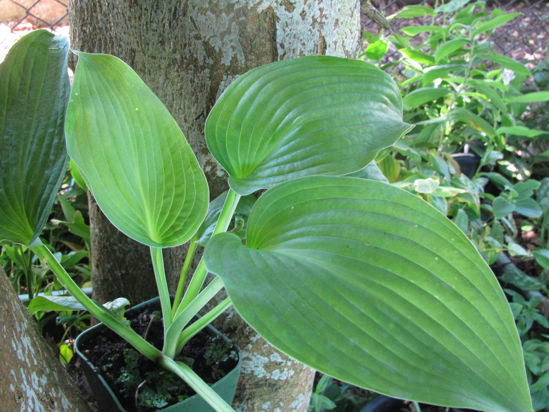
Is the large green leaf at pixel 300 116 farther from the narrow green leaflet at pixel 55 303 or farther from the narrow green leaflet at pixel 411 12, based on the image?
the narrow green leaflet at pixel 411 12

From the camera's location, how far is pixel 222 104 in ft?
1.87

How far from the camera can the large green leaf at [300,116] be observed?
21.7 inches

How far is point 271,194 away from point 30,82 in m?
0.32

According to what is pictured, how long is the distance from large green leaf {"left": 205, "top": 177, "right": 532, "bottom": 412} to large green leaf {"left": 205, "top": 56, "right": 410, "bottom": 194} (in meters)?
0.11

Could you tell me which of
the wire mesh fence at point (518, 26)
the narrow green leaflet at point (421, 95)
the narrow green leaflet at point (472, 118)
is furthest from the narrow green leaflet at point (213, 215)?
the wire mesh fence at point (518, 26)

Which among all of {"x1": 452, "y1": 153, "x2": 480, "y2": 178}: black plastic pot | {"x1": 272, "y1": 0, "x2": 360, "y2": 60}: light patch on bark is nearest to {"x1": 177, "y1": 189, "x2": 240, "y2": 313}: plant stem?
{"x1": 272, "y1": 0, "x2": 360, "y2": 60}: light patch on bark

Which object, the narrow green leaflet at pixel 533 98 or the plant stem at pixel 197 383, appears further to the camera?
the narrow green leaflet at pixel 533 98

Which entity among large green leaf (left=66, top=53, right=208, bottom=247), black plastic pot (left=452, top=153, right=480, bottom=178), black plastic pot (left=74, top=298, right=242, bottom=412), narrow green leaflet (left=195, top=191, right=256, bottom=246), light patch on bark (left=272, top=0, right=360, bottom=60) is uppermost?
light patch on bark (left=272, top=0, right=360, bottom=60)

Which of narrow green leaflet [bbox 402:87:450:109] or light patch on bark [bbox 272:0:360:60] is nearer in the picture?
light patch on bark [bbox 272:0:360:60]

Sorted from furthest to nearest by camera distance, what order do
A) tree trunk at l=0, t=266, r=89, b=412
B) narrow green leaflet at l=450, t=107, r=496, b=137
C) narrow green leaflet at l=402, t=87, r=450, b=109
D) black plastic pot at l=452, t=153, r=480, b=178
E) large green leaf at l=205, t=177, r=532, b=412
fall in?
1. black plastic pot at l=452, t=153, r=480, b=178
2. narrow green leaflet at l=450, t=107, r=496, b=137
3. narrow green leaflet at l=402, t=87, r=450, b=109
4. tree trunk at l=0, t=266, r=89, b=412
5. large green leaf at l=205, t=177, r=532, b=412

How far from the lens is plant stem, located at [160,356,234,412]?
0.52 meters

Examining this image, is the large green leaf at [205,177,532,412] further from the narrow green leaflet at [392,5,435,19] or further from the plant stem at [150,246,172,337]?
the narrow green leaflet at [392,5,435,19]

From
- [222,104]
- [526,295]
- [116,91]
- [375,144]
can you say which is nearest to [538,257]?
[526,295]

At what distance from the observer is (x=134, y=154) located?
1.74 ft
